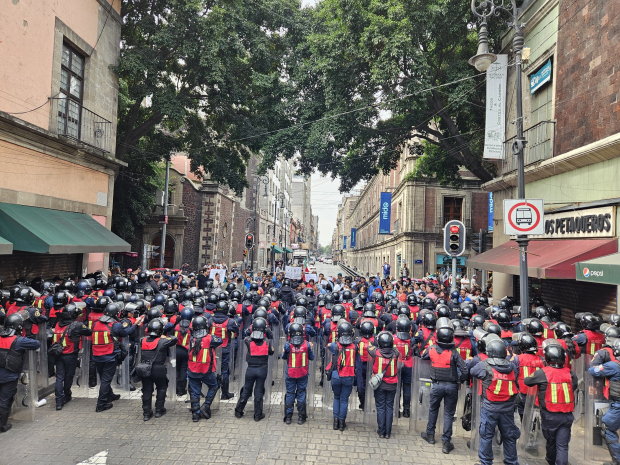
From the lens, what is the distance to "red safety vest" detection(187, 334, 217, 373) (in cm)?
690

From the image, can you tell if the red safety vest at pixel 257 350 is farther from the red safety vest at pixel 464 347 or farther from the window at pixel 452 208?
the window at pixel 452 208

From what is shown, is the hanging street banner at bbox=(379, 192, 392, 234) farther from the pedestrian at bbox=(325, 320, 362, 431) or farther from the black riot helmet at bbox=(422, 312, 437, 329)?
the pedestrian at bbox=(325, 320, 362, 431)

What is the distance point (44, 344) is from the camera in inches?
303

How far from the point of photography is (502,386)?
543cm

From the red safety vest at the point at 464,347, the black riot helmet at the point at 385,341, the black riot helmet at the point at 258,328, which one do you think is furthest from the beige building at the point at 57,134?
the red safety vest at the point at 464,347

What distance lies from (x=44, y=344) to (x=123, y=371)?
1.59 meters

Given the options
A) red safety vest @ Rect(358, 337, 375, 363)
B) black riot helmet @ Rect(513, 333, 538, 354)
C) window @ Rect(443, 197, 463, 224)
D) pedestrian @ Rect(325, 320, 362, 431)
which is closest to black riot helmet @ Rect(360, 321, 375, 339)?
red safety vest @ Rect(358, 337, 375, 363)

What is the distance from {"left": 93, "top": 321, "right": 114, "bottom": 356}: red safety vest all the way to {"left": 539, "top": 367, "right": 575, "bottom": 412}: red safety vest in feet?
23.8

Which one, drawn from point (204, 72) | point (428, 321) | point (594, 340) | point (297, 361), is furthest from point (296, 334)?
point (204, 72)

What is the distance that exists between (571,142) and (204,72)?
13.6 m

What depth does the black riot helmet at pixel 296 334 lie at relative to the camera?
22.7 ft

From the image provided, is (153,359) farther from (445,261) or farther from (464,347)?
(445,261)

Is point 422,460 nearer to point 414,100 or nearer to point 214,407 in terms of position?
point 214,407

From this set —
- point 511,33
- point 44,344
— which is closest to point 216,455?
point 44,344
